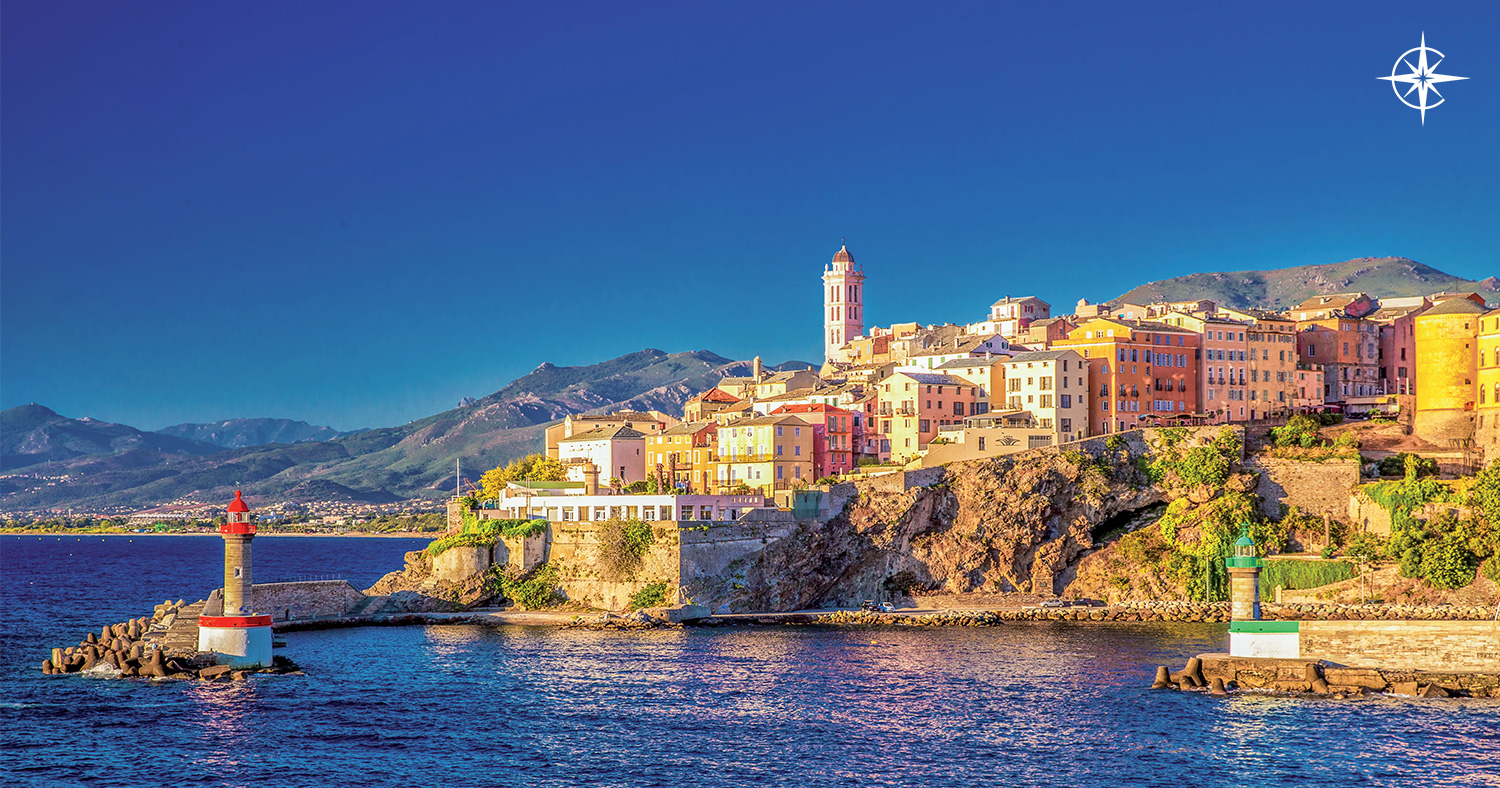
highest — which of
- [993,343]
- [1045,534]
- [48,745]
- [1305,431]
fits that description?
[993,343]

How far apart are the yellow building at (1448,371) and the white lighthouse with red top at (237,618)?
58.7 metres

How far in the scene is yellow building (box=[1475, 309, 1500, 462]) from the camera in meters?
73.5

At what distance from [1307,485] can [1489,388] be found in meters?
9.96

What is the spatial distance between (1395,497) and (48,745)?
6006 centimetres

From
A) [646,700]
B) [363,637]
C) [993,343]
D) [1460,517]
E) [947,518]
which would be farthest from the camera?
Answer: [993,343]

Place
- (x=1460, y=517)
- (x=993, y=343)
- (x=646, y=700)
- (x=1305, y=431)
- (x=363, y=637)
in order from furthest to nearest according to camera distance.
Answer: (x=993, y=343) < (x=1305, y=431) < (x=1460, y=517) < (x=363, y=637) < (x=646, y=700)

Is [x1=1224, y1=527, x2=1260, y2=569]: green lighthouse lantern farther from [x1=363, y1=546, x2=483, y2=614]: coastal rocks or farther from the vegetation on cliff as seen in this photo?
[x1=363, y1=546, x2=483, y2=614]: coastal rocks

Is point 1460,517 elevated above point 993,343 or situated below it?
below

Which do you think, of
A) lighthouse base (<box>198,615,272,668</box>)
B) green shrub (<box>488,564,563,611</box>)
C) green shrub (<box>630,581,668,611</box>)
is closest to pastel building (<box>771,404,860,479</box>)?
green shrub (<box>630,581,668,611</box>)

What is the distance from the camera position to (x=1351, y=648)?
48312 millimetres

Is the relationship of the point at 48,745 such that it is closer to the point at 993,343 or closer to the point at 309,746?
the point at 309,746

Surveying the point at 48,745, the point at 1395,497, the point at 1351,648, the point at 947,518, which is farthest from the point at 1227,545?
the point at 48,745

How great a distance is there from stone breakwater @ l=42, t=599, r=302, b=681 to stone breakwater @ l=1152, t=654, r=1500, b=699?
31355mm

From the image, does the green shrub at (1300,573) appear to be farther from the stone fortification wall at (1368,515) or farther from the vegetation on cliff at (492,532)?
the vegetation on cliff at (492,532)
